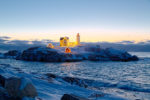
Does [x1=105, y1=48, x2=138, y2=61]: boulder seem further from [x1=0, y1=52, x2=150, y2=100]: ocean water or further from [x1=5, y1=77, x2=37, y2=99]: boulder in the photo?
[x1=5, y1=77, x2=37, y2=99]: boulder

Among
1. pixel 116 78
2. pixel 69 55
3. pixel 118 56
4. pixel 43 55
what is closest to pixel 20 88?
pixel 116 78

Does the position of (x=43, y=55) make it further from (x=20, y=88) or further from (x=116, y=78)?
(x=20, y=88)

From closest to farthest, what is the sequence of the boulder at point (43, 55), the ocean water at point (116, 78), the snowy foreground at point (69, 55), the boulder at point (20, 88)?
the boulder at point (20, 88) → the ocean water at point (116, 78) → the boulder at point (43, 55) → the snowy foreground at point (69, 55)

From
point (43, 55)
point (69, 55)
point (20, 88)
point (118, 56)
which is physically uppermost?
point (20, 88)

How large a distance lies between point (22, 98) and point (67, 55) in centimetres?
6735

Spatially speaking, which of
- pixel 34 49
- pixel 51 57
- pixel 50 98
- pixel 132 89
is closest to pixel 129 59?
pixel 51 57

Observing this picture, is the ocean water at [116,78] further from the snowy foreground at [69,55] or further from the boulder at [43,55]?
the snowy foreground at [69,55]

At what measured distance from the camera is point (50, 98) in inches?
312

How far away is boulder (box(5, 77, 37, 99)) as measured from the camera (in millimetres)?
6531

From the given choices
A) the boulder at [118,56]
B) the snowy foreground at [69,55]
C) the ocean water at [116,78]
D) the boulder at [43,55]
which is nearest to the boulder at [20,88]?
the ocean water at [116,78]

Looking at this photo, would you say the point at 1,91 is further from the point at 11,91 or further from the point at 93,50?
the point at 93,50

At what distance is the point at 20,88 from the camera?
649cm

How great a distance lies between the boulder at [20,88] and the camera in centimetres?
653

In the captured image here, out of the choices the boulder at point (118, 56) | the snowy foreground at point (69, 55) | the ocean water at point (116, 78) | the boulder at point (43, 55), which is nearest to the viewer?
the ocean water at point (116, 78)
